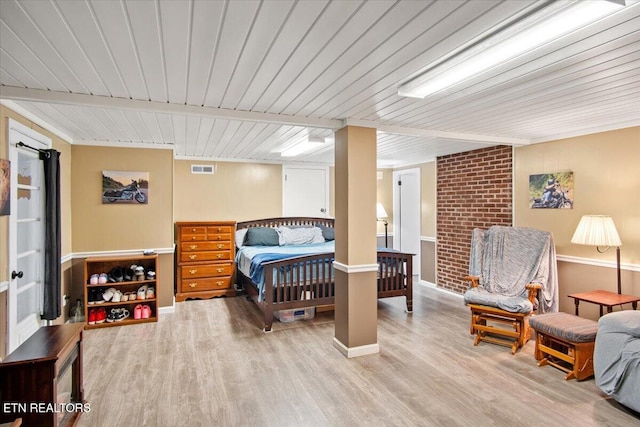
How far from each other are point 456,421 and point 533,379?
3.51 ft

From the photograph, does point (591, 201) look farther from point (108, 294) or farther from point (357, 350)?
point (108, 294)

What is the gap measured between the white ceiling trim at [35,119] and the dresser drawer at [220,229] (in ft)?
7.20

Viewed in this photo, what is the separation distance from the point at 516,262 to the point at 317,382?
2.72m

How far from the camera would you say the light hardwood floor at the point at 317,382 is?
2.47 metres

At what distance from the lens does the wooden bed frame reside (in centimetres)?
423

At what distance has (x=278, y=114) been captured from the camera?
3223mm

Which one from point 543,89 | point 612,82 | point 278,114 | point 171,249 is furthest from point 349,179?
point 171,249

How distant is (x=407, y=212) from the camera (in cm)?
709

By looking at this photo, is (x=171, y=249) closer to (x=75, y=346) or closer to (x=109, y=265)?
(x=109, y=265)

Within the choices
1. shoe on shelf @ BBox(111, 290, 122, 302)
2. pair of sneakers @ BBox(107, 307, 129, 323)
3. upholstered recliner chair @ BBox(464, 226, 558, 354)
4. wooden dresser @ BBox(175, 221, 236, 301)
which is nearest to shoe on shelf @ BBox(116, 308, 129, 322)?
pair of sneakers @ BBox(107, 307, 129, 323)

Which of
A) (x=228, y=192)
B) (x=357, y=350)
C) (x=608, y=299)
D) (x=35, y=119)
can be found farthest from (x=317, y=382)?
(x=228, y=192)

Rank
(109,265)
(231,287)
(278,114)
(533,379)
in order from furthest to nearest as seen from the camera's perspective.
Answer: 1. (231,287)
2. (109,265)
3. (278,114)
4. (533,379)

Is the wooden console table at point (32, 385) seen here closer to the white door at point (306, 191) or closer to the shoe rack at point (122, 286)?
the shoe rack at point (122, 286)

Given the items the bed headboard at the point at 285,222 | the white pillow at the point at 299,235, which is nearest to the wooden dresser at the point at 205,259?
the bed headboard at the point at 285,222
